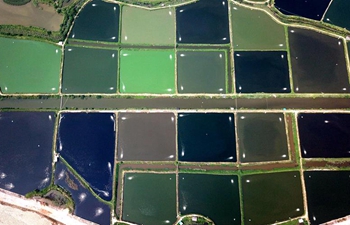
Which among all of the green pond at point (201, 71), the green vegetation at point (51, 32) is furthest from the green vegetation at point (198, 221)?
the green vegetation at point (51, 32)

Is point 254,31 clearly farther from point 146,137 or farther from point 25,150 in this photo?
point 25,150

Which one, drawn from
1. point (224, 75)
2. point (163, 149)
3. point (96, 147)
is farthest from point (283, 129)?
A: point (96, 147)

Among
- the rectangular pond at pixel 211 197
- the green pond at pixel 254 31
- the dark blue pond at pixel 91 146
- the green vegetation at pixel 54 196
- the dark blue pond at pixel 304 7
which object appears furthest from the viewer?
the dark blue pond at pixel 304 7

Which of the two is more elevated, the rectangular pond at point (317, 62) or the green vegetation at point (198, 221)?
the rectangular pond at point (317, 62)

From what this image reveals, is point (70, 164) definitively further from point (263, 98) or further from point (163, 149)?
point (263, 98)

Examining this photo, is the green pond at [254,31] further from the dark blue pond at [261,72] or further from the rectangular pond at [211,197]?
the rectangular pond at [211,197]

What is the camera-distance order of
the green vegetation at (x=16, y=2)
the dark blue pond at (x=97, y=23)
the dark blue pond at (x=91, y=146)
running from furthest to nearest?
the green vegetation at (x=16, y=2) → the dark blue pond at (x=97, y=23) → the dark blue pond at (x=91, y=146)

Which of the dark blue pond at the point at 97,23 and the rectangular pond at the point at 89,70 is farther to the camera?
the dark blue pond at the point at 97,23

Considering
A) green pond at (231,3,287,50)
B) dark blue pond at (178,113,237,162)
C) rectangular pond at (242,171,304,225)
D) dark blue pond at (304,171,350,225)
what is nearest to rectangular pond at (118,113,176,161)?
dark blue pond at (178,113,237,162)
